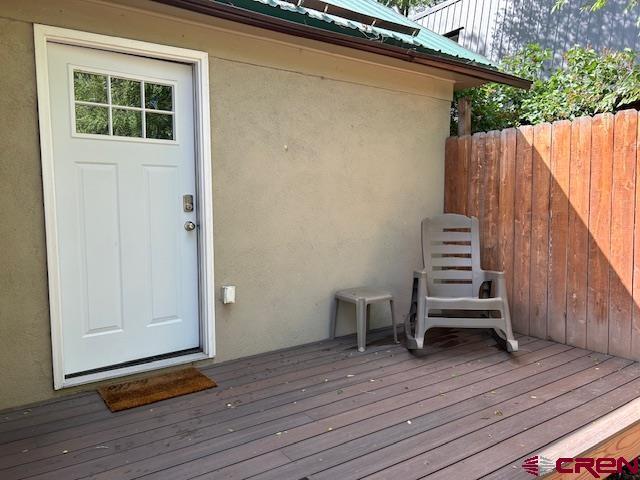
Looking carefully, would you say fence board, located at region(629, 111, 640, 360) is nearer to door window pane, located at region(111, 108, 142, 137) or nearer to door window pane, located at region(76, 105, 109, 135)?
door window pane, located at region(111, 108, 142, 137)

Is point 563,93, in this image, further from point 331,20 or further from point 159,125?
point 159,125

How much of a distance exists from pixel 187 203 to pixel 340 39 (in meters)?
1.61

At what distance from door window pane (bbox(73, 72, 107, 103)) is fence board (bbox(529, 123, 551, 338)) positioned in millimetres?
3278

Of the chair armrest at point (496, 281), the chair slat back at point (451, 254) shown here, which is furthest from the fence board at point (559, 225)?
the chair slat back at point (451, 254)

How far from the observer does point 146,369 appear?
3.00 metres

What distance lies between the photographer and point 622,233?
3.26 m

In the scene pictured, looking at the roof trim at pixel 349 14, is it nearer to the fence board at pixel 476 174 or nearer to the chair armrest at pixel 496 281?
the fence board at pixel 476 174

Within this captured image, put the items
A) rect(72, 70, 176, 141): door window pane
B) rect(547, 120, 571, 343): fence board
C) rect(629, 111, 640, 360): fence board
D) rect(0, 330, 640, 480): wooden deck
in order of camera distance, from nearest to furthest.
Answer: rect(0, 330, 640, 480): wooden deck, rect(72, 70, 176, 141): door window pane, rect(629, 111, 640, 360): fence board, rect(547, 120, 571, 343): fence board

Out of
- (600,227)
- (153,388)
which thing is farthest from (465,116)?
(153,388)

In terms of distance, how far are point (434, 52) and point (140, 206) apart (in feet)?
8.80

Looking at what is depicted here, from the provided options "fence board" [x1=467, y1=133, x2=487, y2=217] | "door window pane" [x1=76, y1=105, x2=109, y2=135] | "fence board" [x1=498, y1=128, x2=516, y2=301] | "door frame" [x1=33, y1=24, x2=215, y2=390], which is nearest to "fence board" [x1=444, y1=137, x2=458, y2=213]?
"fence board" [x1=467, y1=133, x2=487, y2=217]

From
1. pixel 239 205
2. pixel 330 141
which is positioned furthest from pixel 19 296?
pixel 330 141

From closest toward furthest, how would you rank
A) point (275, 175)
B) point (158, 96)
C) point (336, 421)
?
point (336, 421), point (158, 96), point (275, 175)

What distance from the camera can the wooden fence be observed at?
3.25m
